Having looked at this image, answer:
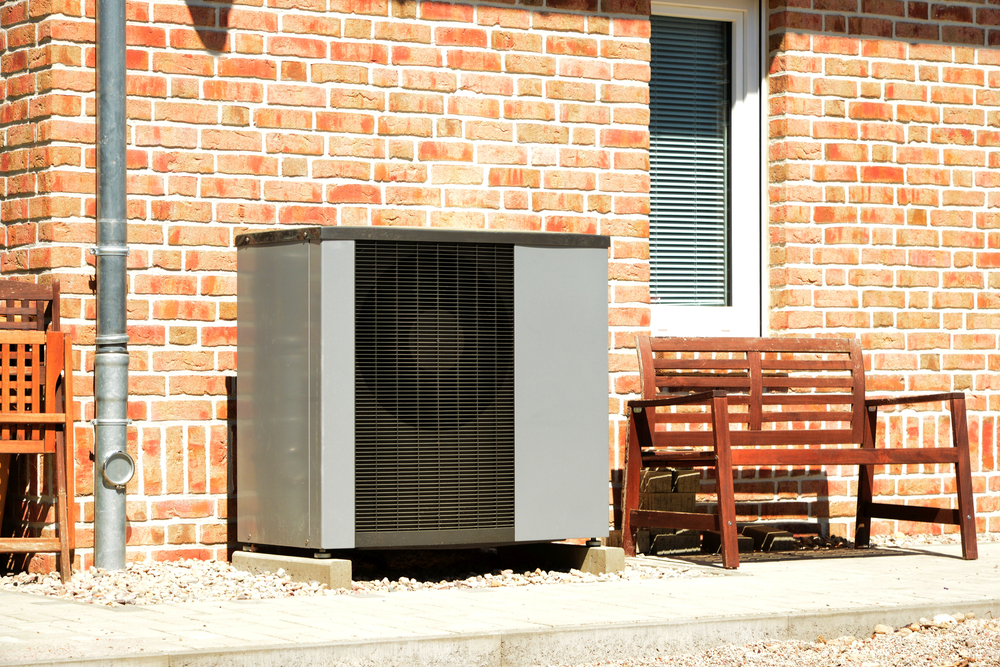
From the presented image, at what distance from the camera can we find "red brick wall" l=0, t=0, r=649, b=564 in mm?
6812

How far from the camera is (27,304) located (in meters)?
6.62

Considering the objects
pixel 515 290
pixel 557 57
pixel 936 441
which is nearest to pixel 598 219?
pixel 557 57

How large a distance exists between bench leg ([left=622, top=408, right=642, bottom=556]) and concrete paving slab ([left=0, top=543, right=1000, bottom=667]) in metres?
0.88

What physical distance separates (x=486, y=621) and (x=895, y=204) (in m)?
4.47

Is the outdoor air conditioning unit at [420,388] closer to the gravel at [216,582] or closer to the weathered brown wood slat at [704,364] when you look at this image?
the gravel at [216,582]

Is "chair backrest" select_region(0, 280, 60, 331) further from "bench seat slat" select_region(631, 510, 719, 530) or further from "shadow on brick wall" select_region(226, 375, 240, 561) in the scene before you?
"bench seat slat" select_region(631, 510, 719, 530)

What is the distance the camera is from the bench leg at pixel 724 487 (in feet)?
22.7

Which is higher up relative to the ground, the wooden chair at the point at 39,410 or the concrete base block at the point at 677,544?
the wooden chair at the point at 39,410

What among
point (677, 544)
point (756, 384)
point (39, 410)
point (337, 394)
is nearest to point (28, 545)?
point (39, 410)

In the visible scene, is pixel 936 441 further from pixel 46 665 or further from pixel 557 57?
pixel 46 665

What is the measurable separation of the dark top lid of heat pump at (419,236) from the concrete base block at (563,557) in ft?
4.52

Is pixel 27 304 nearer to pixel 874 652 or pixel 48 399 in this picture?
pixel 48 399

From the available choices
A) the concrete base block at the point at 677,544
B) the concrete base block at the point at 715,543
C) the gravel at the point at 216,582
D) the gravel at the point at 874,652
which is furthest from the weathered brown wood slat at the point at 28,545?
the concrete base block at the point at 715,543

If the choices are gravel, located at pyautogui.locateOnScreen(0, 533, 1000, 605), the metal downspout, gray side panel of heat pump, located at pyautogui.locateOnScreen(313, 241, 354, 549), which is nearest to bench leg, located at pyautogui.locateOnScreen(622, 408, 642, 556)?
gravel, located at pyautogui.locateOnScreen(0, 533, 1000, 605)
